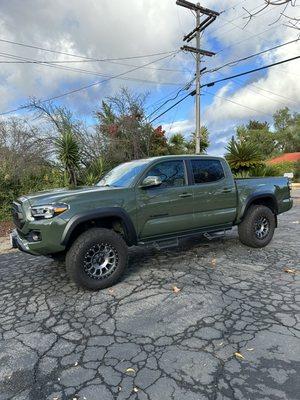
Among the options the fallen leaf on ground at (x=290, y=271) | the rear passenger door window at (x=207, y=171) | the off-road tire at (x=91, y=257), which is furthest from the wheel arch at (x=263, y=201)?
the off-road tire at (x=91, y=257)

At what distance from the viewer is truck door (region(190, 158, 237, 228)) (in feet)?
18.4

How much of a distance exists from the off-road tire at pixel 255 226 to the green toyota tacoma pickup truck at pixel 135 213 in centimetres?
2

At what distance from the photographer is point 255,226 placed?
6441mm

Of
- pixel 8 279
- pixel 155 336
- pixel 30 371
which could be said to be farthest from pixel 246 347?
pixel 8 279

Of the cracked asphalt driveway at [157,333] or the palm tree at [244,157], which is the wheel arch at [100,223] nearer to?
the cracked asphalt driveway at [157,333]

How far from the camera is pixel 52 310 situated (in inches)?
162

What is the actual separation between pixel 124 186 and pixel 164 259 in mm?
1602

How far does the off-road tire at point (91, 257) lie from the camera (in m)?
4.41

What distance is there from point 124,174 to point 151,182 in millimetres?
750

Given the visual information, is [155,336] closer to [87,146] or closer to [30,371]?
[30,371]

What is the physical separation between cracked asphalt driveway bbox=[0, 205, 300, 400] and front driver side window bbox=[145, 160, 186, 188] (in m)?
1.34

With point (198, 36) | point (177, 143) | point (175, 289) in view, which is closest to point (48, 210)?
point (175, 289)

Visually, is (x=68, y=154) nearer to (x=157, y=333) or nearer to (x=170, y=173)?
(x=170, y=173)

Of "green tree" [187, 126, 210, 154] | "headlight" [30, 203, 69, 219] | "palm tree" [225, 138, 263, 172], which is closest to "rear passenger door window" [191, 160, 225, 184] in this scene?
"headlight" [30, 203, 69, 219]
